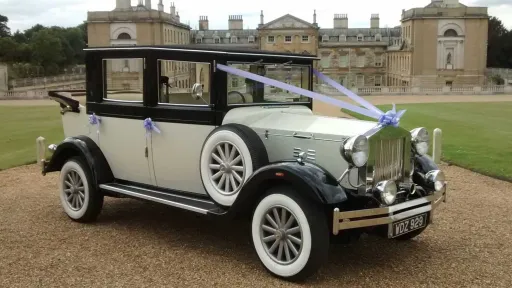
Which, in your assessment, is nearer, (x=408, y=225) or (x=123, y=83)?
(x=408, y=225)

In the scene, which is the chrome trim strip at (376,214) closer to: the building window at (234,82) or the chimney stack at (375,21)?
the building window at (234,82)

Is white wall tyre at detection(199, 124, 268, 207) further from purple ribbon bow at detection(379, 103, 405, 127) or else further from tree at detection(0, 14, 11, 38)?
tree at detection(0, 14, 11, 38)

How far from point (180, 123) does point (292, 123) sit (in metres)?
1.33

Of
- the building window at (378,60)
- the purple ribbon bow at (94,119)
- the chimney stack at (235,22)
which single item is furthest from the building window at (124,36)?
the purple ribbon bow at (94,119)

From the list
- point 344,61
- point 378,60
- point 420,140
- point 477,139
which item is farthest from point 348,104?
point 378,60

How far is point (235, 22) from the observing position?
81875 mm

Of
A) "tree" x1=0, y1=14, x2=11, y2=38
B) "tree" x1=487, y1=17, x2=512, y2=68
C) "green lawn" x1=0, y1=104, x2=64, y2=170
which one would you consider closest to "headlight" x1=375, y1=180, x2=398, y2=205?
"green lawn" x1=0, y1=104, x2=64, y2=170

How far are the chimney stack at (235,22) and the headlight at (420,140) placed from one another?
77540mm

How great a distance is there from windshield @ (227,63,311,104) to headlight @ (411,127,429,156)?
1632 mm

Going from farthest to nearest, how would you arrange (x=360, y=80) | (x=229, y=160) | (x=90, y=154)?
1. (x=360, y=80)
2. (x=90, y=154)
3. (x=229, y=160)

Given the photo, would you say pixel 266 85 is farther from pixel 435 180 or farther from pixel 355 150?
pixel 435 180

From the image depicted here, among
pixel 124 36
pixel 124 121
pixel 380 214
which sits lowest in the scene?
pixel 380 214

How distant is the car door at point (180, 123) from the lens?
20.7 feet

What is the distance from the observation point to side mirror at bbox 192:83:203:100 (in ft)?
20.7
